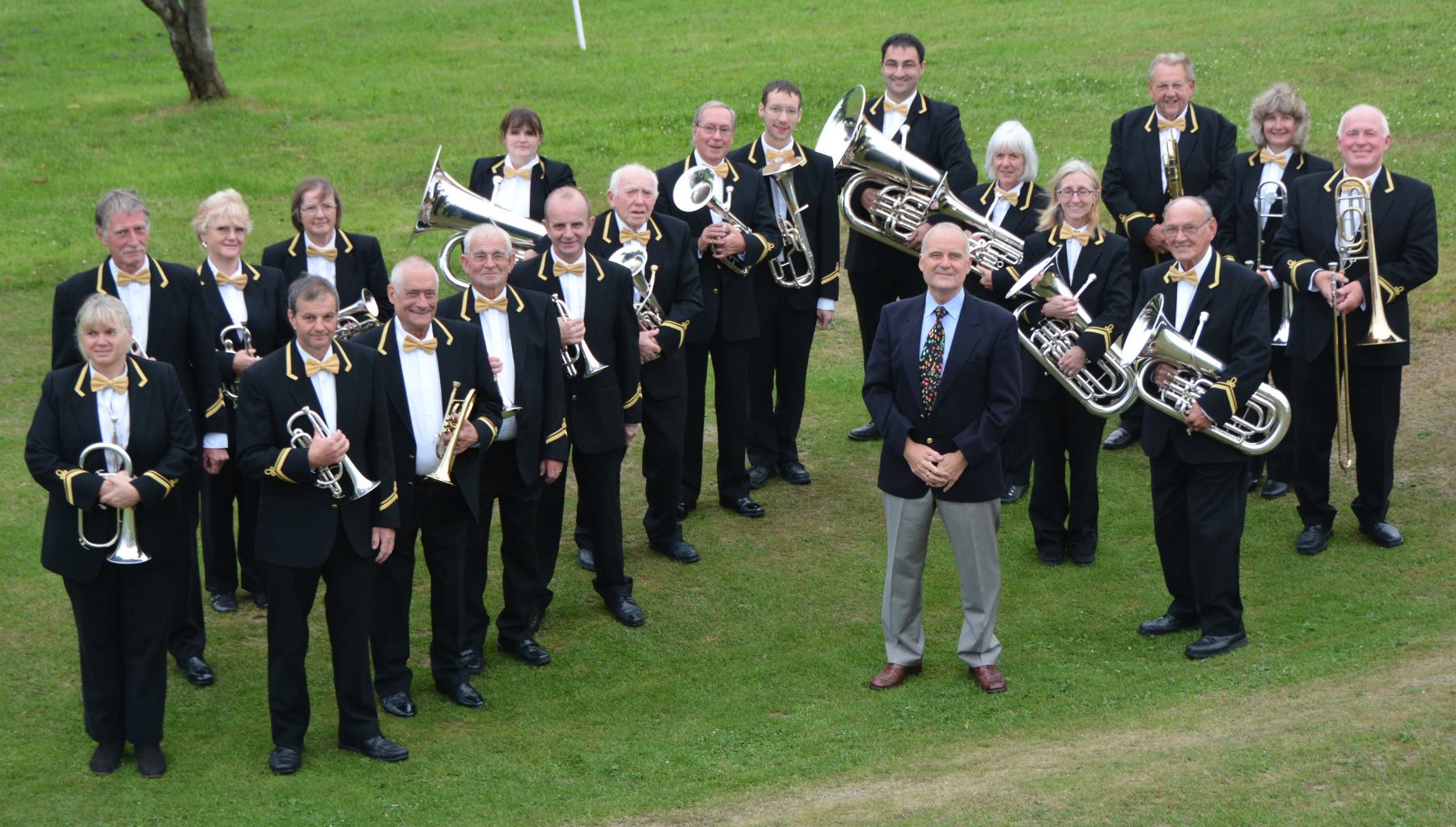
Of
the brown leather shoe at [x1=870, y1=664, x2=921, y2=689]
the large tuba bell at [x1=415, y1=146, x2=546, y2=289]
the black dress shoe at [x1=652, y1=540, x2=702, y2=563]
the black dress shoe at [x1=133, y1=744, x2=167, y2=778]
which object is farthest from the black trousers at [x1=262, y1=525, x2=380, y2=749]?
the black dress shoe at [x1=652, y1=540, x2=702, y2=563]

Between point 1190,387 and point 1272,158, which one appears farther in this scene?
point 1272,158

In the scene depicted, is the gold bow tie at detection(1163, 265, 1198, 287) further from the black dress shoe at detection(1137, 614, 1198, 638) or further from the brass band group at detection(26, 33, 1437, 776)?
the black dress shoe at detection(1137, 614, 1198, 638)

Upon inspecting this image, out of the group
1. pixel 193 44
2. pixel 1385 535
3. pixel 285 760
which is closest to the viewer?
pixel 285 760

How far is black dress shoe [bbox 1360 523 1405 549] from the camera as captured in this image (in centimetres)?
869

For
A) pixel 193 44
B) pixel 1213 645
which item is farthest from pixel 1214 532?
pixel 193 44

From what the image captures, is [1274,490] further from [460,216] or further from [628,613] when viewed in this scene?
[460,216]

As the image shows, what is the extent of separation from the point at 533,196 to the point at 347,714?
356 centimetres

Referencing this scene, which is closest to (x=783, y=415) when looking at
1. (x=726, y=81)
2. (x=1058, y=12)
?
(x=726, y=81)

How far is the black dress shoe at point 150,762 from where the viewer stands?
664 cm

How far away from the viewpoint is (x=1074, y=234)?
8.72m

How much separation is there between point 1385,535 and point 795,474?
366 centimetres

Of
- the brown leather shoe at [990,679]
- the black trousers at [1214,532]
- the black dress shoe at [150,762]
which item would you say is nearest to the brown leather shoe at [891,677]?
the brown leather shoe at [990,679]

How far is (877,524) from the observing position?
9641mm

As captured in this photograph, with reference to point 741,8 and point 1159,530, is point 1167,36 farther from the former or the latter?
point 1159,530
